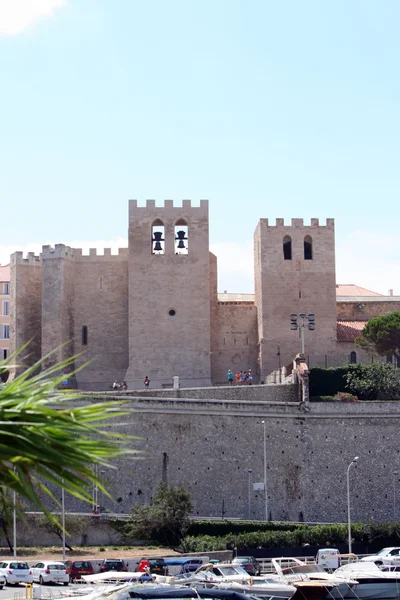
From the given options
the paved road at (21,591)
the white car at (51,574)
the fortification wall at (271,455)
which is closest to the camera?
the paved road at (21,591)

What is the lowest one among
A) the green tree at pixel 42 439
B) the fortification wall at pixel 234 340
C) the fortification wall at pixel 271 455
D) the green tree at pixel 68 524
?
the green tree at pixel 68 524

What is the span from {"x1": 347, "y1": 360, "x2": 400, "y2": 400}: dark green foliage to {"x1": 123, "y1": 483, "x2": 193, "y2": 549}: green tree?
11.2 m

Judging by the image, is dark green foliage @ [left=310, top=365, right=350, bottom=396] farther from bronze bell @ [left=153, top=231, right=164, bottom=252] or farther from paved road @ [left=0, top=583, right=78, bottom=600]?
paved road @ [left=0, top=583, right=78, bottom=600]

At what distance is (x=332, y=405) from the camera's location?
145ft

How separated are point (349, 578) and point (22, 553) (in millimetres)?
13252

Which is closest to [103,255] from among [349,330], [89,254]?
[89,254]

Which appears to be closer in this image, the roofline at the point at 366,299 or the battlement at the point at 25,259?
the battlement at the point at 25,259

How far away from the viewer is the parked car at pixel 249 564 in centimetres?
3173

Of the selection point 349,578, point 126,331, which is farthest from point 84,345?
point 349,578

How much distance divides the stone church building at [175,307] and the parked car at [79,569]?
19.3 meters

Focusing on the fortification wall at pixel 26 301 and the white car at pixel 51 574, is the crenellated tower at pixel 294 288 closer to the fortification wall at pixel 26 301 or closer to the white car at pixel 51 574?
the fortification wall at pixel 26 301

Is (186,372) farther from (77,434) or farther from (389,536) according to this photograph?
(77,434)

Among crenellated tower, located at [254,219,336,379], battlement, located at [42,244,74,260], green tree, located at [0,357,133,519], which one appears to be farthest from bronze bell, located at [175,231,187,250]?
green tree, located at [0,357,133,519]

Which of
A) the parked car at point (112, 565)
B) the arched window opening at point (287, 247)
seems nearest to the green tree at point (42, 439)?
the parked car at point (112, 565)
